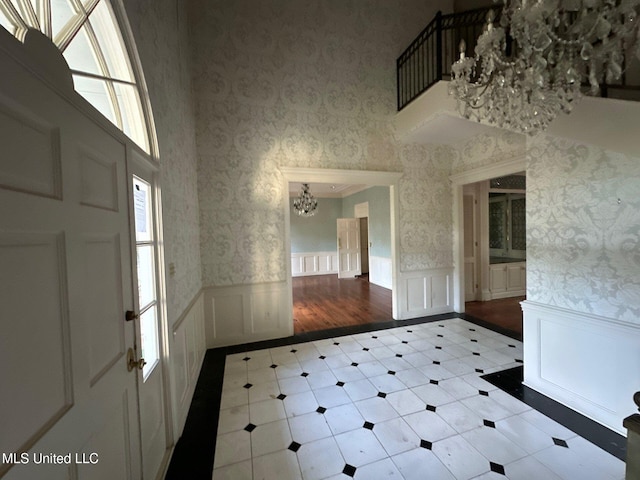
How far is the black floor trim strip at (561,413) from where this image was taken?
5.60 feet

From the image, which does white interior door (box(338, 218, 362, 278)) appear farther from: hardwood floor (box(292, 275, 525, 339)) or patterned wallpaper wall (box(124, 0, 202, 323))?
patterned wallpaper wall (box(124, 0, 202, 323))

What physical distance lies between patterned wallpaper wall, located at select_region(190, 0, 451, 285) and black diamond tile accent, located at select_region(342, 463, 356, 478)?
7.54ft

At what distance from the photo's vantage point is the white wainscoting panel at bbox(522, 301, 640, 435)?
177 centimetres

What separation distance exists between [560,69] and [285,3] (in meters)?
3.67

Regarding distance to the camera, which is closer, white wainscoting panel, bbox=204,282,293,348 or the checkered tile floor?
the checkered tile floor

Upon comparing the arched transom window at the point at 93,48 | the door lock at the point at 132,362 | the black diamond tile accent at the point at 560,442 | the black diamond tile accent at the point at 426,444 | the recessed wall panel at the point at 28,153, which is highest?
the arched transom window at the point at 93,48

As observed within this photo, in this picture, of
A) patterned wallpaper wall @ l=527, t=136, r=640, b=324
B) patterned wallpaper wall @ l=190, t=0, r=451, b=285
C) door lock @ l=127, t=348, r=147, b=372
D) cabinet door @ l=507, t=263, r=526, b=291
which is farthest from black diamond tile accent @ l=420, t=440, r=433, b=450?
cabinet door @ l=507, t=263, r=526, b=291

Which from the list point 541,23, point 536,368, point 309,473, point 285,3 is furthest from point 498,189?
point 309,473

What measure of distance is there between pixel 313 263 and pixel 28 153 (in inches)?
314

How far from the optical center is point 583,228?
6.42 ft

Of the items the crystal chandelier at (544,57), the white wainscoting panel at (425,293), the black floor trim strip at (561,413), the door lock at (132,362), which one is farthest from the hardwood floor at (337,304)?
the crystal chandelier at (544,57)

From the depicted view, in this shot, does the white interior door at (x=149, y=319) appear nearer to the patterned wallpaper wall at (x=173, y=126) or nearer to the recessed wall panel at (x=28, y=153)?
the patterned wallpaper wall at (x=173, y=126)

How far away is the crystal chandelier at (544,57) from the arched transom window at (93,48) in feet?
6.67

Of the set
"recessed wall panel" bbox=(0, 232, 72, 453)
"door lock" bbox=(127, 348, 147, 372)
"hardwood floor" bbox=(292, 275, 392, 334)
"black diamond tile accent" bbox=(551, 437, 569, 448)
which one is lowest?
"black diamond tile accent" bbox=(551, 437, 569, 448)
